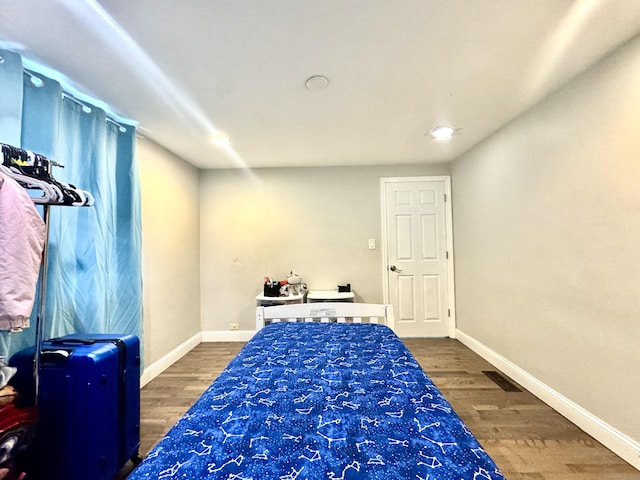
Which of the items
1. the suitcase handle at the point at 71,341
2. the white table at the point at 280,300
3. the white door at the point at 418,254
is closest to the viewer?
the suitcase handle at the point at 71,341

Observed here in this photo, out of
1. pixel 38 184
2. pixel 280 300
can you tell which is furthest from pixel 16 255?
pixel 280 300

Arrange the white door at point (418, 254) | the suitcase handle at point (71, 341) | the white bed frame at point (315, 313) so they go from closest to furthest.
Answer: the suitcase handle at point (71, 341), the white bed frame at point (315, 313), the white door at point (418, 254)

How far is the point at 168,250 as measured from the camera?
3014mm

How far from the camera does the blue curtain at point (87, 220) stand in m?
1.57

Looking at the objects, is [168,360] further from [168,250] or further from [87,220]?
[87,220]

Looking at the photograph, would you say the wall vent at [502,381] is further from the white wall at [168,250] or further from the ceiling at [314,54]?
the white wall at [168,250]

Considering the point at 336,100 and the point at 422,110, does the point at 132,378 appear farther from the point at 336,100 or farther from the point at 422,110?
the point at 422,110

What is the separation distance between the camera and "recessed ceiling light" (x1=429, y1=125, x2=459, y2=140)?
2.62m

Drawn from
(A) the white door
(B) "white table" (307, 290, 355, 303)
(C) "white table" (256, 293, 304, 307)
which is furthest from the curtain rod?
(A) the white door

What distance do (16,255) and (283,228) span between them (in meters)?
2.82

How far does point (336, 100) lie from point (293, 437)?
2.01 metres

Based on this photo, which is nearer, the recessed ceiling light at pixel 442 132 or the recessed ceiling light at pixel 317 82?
the recessed ceiling light at pixel 317 82

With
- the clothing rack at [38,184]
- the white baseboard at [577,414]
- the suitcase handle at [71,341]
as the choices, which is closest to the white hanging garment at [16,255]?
the clothing rack at [38,184]

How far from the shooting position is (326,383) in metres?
1.21
